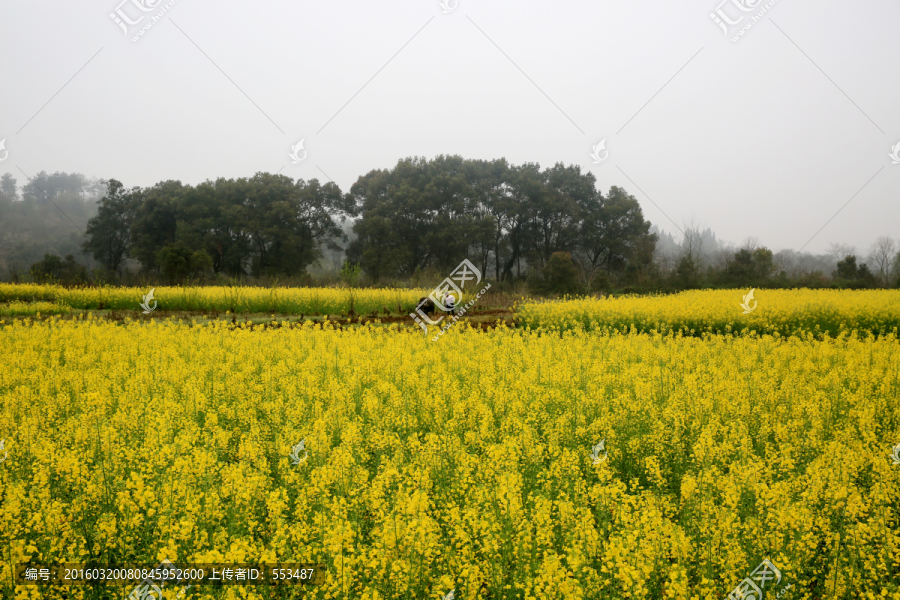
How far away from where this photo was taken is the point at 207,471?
3164 mm

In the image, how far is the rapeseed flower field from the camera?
8.30 feet

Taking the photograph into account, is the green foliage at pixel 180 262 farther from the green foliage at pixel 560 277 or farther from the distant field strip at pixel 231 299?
the green foliage at pixel 560 277

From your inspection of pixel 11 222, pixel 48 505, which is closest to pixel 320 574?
pixel 48 505

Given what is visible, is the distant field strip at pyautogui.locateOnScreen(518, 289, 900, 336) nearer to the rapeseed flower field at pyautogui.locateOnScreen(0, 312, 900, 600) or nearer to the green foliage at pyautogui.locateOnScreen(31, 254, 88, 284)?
the rapeseed flower field at pyautogui.locateOnScreen(0, 312, 900, 600)

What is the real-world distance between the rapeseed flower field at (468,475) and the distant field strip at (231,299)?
10.1 metres

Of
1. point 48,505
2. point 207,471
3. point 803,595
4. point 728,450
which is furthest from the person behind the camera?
point 728,450

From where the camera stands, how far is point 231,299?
16.9 meters

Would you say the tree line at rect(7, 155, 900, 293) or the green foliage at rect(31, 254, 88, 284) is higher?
the tree line at rect(7, 155, 900, 293)

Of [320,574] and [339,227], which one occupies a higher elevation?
[339,227]

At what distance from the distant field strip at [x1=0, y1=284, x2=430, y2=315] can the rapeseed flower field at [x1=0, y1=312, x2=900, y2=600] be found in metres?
10.1

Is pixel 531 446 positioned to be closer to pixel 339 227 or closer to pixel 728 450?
pixel 728 450

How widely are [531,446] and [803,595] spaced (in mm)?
1838

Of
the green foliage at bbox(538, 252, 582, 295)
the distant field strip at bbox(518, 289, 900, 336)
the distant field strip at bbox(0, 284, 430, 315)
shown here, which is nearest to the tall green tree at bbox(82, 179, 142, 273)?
the distant field strip at bbox(0, 284, 430, 315)

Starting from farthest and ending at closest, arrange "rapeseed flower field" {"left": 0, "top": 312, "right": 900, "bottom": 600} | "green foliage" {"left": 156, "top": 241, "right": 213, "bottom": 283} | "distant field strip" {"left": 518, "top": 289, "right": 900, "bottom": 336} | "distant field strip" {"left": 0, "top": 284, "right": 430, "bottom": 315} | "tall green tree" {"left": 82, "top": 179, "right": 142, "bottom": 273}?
"tall green tree" {"left": 82, "top": 179, "right": 142, "bottom": 273}
"green foliage" {"left": 156, "top": 241, "right": 213, "bottom": 283}
"distant field strip" {"left": 0, "top": 284, "right": 430, "bottom": 315}
"distant field strip" {"left": 518, "top": 289, "right": 900, "bottom": 336}
"rapeseed flower field" {"left": 0, "top": 312, "right": 900, "bottom": 600}
